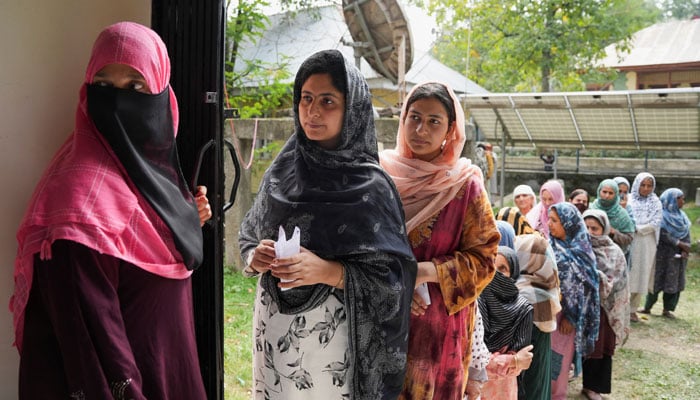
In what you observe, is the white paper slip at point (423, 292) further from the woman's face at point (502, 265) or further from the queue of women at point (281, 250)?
the woman's face at point (502, 265)

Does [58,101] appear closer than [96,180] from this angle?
No

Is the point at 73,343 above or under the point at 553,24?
under

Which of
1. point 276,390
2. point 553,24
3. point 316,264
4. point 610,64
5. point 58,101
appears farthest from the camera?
point 610,64

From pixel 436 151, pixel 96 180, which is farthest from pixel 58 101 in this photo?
pixel 436 151

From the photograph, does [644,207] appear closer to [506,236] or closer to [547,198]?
[547,198]

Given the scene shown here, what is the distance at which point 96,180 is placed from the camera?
1.42 meters

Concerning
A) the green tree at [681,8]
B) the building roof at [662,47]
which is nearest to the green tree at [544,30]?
the building roof at [662,47]

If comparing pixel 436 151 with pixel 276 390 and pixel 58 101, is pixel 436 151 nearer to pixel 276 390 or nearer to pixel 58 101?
pixel 276 390

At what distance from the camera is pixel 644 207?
7.05 meters

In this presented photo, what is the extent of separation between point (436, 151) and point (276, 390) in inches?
39.2

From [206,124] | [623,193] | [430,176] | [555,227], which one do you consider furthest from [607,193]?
[206,124]

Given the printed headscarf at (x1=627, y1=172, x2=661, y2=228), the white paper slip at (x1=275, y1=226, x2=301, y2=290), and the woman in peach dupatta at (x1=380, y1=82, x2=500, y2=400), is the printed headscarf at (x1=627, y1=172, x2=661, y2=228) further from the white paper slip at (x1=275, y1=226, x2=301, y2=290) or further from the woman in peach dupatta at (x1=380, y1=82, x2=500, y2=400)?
the white paper slip at (x1=275, y1=226, x2=301, y2=290)

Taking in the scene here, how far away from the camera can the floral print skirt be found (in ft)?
5.47

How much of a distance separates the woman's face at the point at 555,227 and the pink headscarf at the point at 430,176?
2257mm
